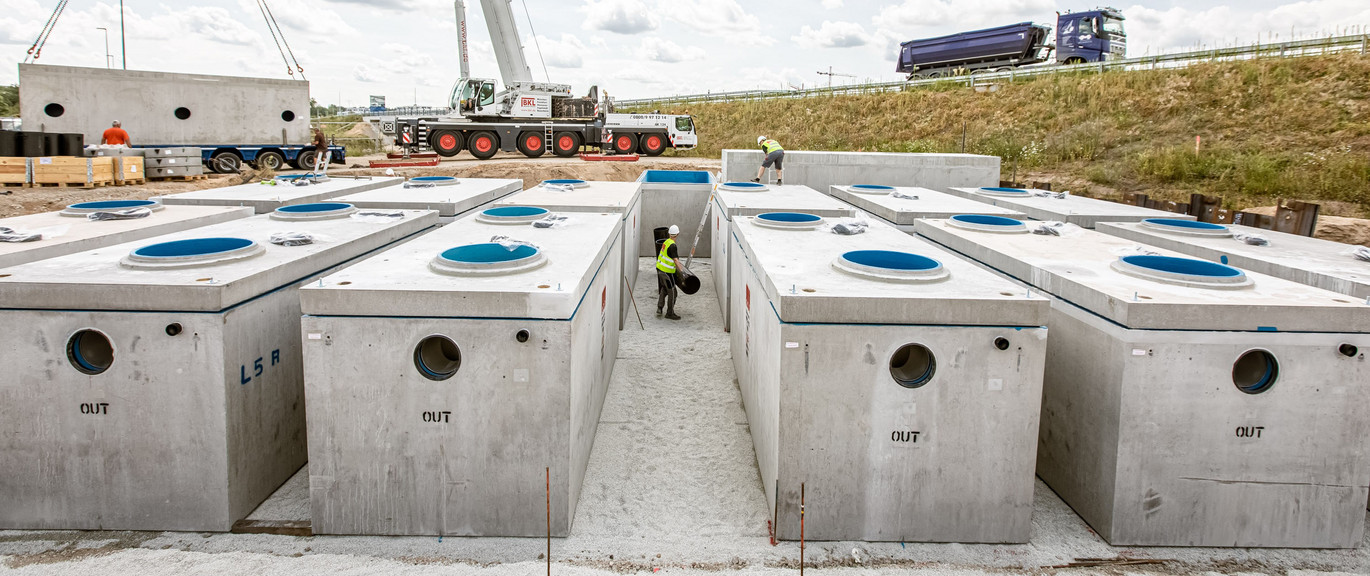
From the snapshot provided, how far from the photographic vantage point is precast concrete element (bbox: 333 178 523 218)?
356 inches

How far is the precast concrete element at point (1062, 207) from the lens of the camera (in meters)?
8.81

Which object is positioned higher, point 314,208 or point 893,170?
point 893,170

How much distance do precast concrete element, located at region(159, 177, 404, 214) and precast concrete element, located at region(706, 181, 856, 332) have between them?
5.12m

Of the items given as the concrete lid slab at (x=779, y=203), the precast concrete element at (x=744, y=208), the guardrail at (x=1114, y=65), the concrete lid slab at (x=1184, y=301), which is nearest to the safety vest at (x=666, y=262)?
the precast concrete element at (x=744, y=208)

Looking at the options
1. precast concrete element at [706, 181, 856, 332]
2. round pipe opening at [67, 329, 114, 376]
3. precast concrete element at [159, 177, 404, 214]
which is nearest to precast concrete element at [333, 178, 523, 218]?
precast concrete element at [159, 177, 404, 214]

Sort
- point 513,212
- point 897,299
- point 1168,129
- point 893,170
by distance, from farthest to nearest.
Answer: point 1168,129, point 893,170, point 513,212, point 897,299

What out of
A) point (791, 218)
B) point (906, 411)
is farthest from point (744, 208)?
point (906, 411)

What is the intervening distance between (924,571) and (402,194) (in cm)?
818

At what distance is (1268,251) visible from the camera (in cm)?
659

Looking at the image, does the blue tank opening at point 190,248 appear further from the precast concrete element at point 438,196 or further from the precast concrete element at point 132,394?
the precast concrete element at point 438,196

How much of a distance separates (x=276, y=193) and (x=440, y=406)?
6.77 metres

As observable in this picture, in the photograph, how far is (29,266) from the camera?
4984 mm

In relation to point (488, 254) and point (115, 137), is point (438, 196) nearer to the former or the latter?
point (488, 254)

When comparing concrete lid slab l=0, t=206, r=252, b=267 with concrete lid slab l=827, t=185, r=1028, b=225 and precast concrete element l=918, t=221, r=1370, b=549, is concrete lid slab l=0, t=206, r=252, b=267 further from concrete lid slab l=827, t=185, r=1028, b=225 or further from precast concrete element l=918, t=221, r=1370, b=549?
concrete lid slab l=827, t=185, r=1028, b=225
